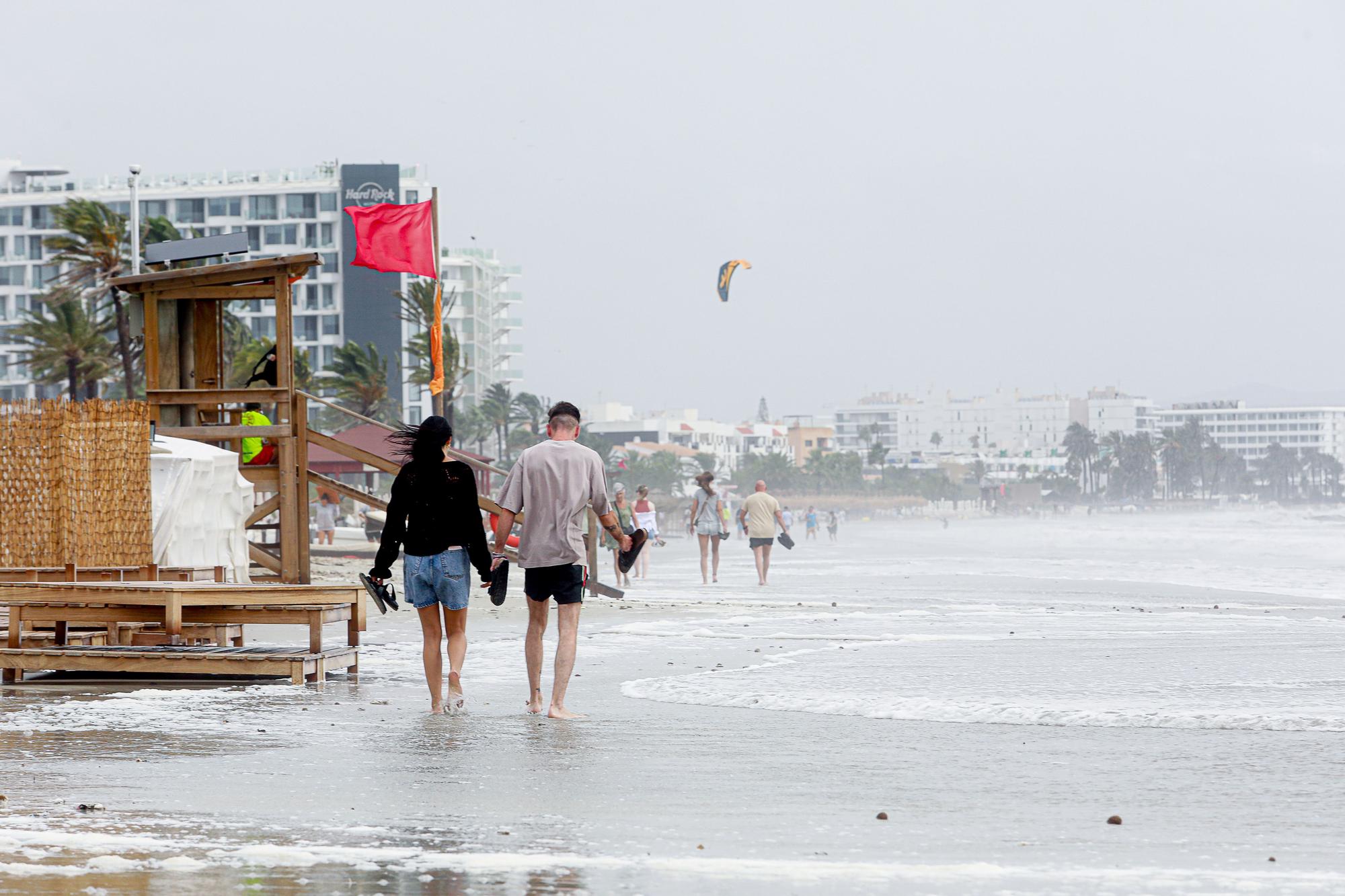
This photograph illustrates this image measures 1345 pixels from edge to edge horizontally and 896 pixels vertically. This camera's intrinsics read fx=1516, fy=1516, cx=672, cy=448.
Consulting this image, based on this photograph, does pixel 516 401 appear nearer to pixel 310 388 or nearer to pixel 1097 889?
pixel 310 388

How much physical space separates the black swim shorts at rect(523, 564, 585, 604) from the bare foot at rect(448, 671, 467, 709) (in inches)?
30.4

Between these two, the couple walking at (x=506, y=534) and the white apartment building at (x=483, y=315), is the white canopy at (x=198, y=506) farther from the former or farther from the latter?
the white apartment building at (x=483, y=315)

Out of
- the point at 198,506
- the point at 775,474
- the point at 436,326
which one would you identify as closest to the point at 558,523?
the point at 198,506

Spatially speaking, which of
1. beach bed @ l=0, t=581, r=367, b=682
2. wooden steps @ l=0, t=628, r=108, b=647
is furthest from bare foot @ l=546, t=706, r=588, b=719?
wooden steps @ l=0, t=628, r=108, b=647

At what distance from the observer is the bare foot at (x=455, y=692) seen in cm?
845

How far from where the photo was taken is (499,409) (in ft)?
407

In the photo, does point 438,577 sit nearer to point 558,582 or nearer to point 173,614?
point 558,582

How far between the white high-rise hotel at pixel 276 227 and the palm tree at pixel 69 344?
55466 mm

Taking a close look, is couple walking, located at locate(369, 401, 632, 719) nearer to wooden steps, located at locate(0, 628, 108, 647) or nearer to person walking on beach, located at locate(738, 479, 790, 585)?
wooden steps, located at locate(0, 628, 108, 647)

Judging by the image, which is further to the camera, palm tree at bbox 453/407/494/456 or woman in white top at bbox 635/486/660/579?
palm tree at bbox 453/407/494/456

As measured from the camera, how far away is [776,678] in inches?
403

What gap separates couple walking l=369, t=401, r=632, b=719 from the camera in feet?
26.6

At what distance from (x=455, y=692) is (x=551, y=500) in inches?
51.1

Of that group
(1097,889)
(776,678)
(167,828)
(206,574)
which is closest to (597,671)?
(776,678)
